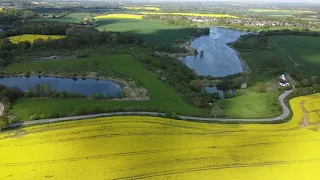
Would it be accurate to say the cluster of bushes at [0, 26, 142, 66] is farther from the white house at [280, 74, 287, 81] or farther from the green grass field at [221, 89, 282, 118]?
the green grass field at [221, 89, 282, 118]

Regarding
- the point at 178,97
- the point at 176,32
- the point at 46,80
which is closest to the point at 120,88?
the point at 178,97

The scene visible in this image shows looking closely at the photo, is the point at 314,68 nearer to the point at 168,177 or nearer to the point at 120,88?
the point at 120,88

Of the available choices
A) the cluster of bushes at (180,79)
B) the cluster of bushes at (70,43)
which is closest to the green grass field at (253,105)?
the cluster of bushes at (180,79)

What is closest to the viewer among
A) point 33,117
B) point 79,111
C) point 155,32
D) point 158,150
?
point 158,150

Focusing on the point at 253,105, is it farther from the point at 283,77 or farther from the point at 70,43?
the point at 70,43

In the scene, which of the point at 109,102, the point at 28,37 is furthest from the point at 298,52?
the point at 28,37

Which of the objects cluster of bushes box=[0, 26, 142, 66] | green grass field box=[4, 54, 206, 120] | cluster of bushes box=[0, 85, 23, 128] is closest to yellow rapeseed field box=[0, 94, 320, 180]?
green grass field box=[4, 54, 206, 120]

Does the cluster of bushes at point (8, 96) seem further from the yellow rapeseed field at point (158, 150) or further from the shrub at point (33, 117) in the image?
the yellow rapeseed field at point (158, 150)
